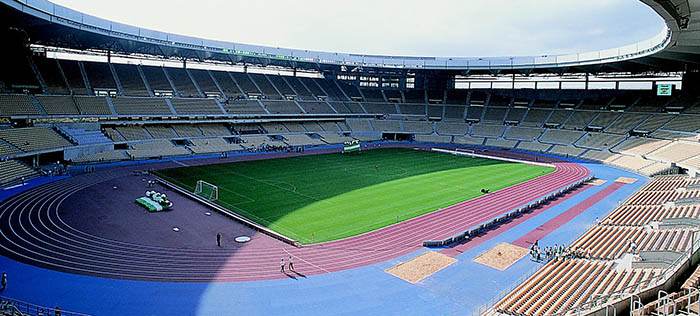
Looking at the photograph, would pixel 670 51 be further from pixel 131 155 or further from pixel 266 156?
pixel 131 155

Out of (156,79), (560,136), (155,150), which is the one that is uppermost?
(156,79)

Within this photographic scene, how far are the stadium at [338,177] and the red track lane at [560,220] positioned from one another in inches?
7.7

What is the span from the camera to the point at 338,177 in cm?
3600

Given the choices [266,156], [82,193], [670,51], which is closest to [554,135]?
[670,51]

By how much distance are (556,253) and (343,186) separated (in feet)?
53.2

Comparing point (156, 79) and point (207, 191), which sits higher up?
point (156, 79)

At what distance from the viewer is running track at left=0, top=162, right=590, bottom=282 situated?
17.0m

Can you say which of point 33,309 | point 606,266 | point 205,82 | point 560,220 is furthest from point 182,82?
point 606,266

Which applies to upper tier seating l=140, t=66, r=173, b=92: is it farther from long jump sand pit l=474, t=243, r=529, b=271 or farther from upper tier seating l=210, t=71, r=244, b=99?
long jump sand pit l=474, t=243, r=529, b=271

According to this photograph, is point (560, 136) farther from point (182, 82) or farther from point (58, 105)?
point (58, 105)

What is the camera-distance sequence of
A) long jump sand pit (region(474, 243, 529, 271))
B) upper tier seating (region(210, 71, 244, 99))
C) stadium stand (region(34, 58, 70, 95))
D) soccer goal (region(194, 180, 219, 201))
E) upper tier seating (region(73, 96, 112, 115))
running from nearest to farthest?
long jump sand pit (region(474, 243, 529, 271)) < soccer goal (region(194, 180, 219, 201)) < upper tier seating (region(73, 96, 112, 115)) < stadium stand (region(34, 58, 70, 95)) < upper tier seating (region(210, 71, 244, 99))

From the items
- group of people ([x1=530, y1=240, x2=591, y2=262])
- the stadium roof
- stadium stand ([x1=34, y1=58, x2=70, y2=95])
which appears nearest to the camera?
group of people ([x1=530, y1=240, x2=591, y2=262])

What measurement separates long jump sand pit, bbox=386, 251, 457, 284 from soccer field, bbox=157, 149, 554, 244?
407 cm

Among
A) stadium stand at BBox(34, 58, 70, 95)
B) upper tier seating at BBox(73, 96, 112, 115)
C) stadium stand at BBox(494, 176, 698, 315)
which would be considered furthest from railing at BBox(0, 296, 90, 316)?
stadium stand at BBox(34, 58, 70, 95)
